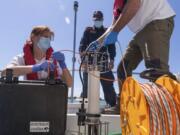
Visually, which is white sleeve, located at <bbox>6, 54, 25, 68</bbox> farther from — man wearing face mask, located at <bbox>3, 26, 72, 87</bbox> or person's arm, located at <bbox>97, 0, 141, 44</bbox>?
person's arm, located at <bbox>97, 0, 141, 44</bbox>

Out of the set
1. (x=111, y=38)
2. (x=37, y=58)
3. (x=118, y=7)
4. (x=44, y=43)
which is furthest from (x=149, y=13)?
(x=37, y=58)

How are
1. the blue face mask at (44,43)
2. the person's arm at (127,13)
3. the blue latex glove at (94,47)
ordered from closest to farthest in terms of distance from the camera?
the blue latex glove at (94,47)
the person's arm at (127,13)
the blue face mask at (44,43)

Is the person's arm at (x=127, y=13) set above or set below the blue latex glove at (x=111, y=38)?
above

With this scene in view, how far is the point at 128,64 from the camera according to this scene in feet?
9.69

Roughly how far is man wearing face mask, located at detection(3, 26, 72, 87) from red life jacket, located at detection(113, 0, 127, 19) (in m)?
0.51

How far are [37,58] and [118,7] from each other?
82 cm

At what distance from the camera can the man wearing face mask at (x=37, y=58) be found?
112 inches

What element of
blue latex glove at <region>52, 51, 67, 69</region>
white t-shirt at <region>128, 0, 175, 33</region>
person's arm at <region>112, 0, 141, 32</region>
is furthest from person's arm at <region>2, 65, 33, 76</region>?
white t-shirt at <region>128, 0, 175, 33</region>

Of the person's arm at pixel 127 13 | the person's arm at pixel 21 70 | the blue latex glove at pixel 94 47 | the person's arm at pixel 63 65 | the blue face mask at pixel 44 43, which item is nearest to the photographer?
the blue latex glove at pixel 94 47

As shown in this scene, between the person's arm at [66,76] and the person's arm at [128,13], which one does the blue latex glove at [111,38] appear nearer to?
the person's arm at [128,13]

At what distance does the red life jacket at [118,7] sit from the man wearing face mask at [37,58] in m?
0.51

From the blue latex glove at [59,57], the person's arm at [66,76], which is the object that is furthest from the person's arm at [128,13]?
the person's arm at [66,76]

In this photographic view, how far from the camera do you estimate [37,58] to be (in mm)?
3113

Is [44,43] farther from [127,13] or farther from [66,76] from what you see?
[127,13]
